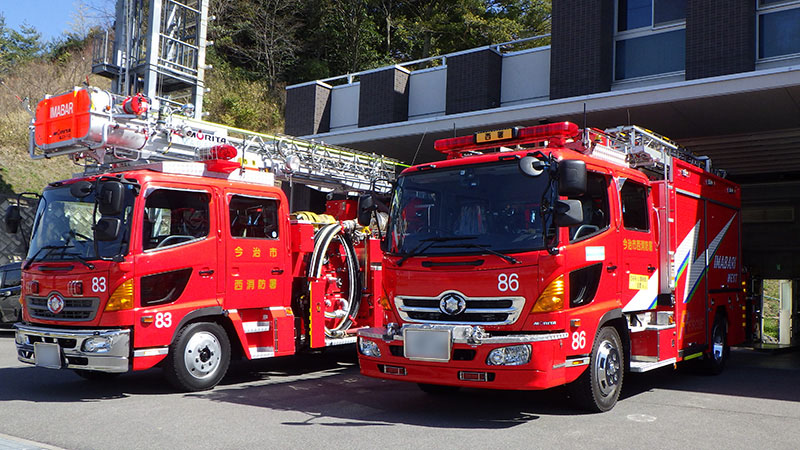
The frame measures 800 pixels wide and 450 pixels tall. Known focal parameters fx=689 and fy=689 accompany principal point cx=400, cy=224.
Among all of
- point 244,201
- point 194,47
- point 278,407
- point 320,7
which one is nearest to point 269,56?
point 320,7

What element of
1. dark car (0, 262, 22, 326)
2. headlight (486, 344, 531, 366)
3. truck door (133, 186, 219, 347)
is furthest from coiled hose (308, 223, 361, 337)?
dark car (0, 262, 22, 326)

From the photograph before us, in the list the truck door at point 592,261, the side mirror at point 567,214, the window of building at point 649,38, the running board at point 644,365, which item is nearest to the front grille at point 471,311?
the truck door at point 592,261

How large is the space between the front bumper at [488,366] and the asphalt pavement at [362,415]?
45 cm

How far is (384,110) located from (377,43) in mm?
17361

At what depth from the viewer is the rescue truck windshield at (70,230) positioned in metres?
7.56

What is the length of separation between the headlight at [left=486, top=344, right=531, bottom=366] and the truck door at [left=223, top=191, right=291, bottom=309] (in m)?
3.61

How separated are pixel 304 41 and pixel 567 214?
29.7m

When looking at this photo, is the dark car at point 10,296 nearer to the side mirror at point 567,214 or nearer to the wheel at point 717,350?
the side mirror at point 567,214

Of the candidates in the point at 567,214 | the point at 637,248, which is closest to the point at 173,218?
the point at 567,214

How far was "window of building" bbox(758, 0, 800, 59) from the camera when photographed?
38.4 feet

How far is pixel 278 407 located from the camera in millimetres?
7434

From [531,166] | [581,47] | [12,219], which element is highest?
[581,47]

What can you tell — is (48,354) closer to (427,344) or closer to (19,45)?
(427,344)

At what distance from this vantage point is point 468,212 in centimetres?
689
